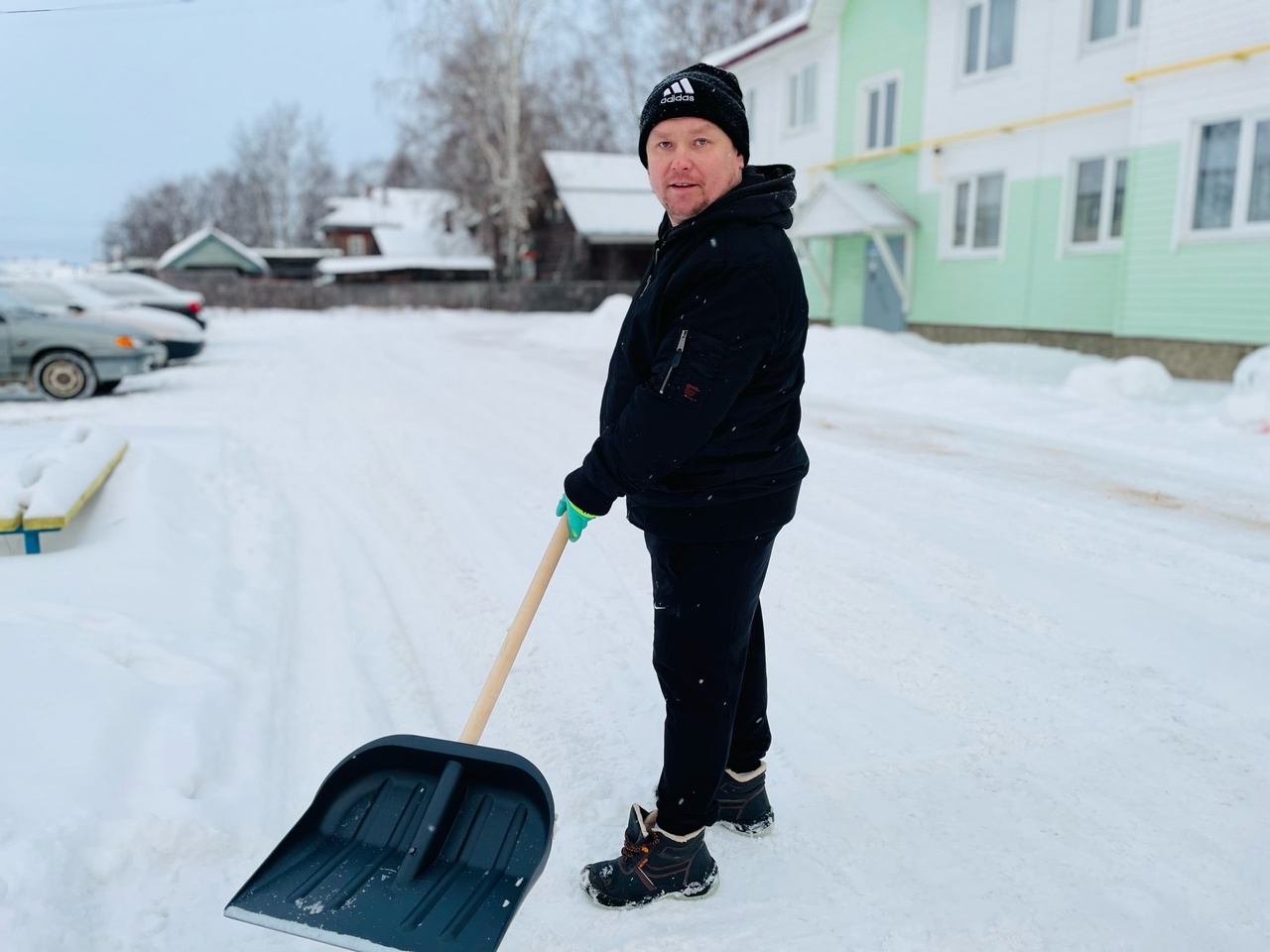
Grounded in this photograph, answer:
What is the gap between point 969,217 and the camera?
15.7m

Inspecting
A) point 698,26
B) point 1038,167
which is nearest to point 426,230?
point 698,26

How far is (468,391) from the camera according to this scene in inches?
421

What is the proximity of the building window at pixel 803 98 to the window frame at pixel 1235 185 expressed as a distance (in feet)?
30.8

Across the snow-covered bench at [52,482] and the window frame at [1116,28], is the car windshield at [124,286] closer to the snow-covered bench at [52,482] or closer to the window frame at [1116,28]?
the snow-covered bench at [52,482]

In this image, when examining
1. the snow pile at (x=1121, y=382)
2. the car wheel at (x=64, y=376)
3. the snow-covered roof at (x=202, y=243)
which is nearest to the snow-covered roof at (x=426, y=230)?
the snow-covered roof at (x=202, y=243)

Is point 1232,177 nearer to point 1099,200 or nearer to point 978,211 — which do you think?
point 1099,200

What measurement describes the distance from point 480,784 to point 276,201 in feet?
275

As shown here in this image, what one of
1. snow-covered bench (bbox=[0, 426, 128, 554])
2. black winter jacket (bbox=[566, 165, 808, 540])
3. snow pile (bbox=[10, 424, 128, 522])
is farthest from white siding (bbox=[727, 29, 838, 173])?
black winter jacket (bbox=[566, 165, 808, 540])

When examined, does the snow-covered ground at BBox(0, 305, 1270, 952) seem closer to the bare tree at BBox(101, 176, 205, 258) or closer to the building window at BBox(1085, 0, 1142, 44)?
the building window at BBox(1085, 0, 1142, 44)

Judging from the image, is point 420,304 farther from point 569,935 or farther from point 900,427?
point 569,935

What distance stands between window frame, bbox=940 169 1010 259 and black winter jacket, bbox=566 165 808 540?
14.2m

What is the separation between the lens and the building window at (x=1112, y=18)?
12680 mm

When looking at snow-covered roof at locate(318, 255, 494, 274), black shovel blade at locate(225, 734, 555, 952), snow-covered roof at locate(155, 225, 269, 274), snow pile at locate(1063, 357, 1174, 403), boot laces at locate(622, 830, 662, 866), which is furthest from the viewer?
snow-covered roof at locate(155, 225, 269, 274)

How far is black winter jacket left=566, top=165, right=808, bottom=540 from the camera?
1974 millimetres
